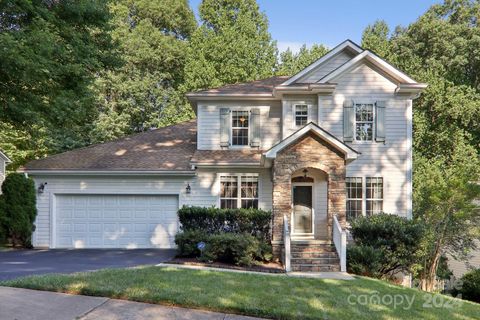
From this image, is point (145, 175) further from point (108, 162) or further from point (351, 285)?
point (351, 285)

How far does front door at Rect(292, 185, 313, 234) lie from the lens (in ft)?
44.2

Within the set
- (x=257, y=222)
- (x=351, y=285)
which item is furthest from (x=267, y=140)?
(x=351, y=285)

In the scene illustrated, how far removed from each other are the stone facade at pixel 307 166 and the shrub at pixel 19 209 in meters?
8.98

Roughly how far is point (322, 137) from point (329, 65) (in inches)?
173

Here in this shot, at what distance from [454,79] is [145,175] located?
79.6 feet

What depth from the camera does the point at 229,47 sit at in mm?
26172

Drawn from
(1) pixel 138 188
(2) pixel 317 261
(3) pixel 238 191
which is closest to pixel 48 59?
(1) pixel 138 188

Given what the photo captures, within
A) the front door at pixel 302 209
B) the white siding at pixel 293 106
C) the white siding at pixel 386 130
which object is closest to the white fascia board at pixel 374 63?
the white siding at pixel 386 130

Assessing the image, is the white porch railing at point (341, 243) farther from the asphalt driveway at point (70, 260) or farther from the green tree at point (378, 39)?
the green tree at point (378, 39)

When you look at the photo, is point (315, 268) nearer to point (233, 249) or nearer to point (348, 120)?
point (233, 249)

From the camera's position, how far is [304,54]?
2927cm

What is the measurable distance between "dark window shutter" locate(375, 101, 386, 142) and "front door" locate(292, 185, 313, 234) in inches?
125

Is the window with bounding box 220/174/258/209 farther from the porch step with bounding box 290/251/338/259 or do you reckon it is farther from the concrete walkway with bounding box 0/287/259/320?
the concrete walkway with bounding box 0/287/259/320

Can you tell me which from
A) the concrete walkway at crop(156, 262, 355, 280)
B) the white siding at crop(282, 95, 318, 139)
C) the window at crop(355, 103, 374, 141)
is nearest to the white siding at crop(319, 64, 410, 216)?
the window at crop(355, 103, 374, 141)
